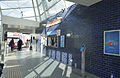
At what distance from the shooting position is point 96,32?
3.25 meters

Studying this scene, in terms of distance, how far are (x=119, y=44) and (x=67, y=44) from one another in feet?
8.63

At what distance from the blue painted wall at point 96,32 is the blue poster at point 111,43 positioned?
0.13 metres

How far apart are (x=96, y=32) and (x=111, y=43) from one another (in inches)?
26.0

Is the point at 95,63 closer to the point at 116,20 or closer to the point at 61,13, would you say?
the point at 116,20

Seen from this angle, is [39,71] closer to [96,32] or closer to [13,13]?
[96,32]

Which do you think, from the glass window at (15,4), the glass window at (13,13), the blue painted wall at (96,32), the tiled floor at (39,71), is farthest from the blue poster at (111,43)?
the glass window at (13,13)

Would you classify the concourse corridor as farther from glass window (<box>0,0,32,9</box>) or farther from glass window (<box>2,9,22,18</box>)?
glass window (<box>0,0,32,9</box>)

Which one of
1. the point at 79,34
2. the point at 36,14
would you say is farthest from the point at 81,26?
the point at 36,14

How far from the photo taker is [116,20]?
2676mm

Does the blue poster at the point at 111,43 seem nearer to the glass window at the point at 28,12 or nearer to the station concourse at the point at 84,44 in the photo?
the station concourse at the point at 84,44

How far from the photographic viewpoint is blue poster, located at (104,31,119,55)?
264 centimetres

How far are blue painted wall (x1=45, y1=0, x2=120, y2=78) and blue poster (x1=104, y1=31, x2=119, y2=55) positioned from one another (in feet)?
0.42

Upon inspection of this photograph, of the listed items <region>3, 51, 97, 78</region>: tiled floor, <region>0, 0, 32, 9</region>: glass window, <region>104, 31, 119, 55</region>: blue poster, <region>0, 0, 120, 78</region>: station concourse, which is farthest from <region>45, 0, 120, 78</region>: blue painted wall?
<region>0, 0, 32, 9</region>: glass window

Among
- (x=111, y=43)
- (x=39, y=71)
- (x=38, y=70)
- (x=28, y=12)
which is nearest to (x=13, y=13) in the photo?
(x=28, y=12)
